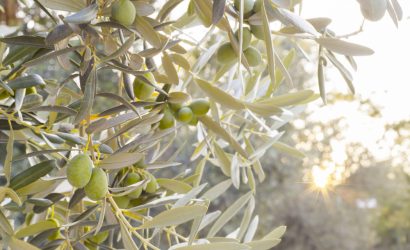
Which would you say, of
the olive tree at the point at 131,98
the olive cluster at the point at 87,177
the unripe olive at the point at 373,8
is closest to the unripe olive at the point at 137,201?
the olive tree at the point at 131,98

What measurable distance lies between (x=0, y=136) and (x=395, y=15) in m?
0.34

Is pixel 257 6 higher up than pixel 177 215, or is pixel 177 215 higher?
pixel 257 6

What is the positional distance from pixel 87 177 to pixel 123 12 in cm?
12

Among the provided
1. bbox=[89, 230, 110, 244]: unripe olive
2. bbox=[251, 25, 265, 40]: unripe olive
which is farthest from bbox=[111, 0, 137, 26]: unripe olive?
bbox=[89, 230, 110, 244]: unripe olive

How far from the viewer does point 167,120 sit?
47cm

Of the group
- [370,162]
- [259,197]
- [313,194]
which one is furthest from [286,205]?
[370,162]

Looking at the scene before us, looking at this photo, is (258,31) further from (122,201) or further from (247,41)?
(122,201)

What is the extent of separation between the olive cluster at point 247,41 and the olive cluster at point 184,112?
0.14 feet

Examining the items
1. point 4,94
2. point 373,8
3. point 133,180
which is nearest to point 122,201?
point 133,180

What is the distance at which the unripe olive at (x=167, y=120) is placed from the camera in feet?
1.55

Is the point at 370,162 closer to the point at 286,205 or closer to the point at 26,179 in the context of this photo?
the point at 286,205

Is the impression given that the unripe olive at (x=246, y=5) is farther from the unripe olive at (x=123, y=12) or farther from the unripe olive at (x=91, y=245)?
the unripe olive at (x=91, y=245)

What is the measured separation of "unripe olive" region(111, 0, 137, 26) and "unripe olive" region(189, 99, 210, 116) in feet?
0.37

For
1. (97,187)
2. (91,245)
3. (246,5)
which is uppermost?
(246,5)
